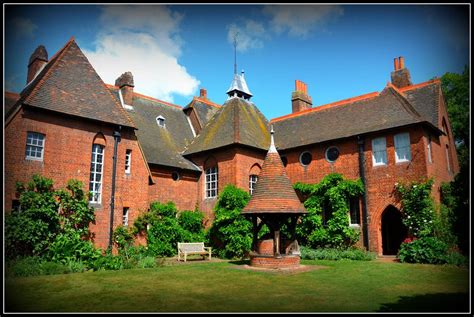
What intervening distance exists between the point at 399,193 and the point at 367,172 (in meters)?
2.25

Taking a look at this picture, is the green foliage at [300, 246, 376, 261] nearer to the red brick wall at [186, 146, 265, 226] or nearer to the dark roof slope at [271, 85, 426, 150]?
→ the red brick wall at [186, 146, 265, 226]

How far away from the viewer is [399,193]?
1988 cm

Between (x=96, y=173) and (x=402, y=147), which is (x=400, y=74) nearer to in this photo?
(x=402, y=147)

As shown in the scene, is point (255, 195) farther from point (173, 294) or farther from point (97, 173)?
point (97, 173)

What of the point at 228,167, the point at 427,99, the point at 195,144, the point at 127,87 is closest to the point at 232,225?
the point at 228,167

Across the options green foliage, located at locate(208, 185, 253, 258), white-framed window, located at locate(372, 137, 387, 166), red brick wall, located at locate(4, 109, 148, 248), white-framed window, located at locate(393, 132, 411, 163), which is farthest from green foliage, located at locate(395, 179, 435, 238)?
red brick wall, located at locate(4, 109, 148, 248)

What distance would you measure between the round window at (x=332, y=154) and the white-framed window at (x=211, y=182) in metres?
7.42

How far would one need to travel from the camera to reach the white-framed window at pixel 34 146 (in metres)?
16.8

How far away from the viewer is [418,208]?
18.7m

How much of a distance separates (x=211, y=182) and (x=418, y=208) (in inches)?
497

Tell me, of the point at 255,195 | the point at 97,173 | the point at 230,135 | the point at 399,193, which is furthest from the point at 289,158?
the point at 97,173

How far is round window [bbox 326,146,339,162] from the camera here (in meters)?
23.1

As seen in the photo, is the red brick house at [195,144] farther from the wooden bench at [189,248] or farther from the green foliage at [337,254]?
the wooden bench at [189,248]

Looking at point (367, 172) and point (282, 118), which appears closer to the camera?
point (367, 172)
